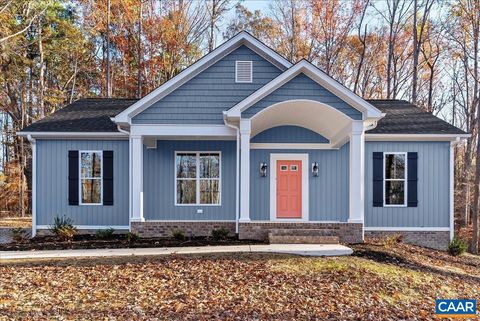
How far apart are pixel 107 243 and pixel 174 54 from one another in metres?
15.8

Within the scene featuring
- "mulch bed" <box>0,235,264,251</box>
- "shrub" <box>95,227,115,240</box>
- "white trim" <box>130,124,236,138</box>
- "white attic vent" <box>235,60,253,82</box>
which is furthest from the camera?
"white attic vent" <box>235,60,253,82</box>

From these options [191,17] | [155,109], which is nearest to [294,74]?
[155,109]

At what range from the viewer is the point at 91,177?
11.5 m

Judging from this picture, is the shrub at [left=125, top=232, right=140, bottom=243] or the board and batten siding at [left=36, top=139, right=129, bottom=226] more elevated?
the board and batten siding at [left=36, top=139, right=129, bottom=226]

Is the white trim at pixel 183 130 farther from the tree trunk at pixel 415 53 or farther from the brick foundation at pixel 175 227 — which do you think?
the tree trunk at pixel 415 53

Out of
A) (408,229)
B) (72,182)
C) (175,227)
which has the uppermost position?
(72,182)

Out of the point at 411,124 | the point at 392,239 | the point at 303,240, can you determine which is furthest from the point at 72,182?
the point at 411,124

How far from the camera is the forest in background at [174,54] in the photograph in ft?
70.2

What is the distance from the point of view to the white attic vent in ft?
36.1

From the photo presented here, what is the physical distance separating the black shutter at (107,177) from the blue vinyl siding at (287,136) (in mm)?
4290

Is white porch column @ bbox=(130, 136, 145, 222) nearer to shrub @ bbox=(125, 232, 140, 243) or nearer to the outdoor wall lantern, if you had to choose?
shrub @ bbox=(125, 232, 140, 243)

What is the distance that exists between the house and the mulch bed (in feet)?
1.88

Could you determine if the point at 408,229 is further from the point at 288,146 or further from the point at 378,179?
the point at 288,146

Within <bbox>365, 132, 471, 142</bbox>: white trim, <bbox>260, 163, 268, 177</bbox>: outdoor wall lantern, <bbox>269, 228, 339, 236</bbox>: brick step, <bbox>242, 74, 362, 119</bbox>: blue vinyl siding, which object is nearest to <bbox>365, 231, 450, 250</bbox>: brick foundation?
<bbox>269, 228, 339, 236</bbox>: brick step
